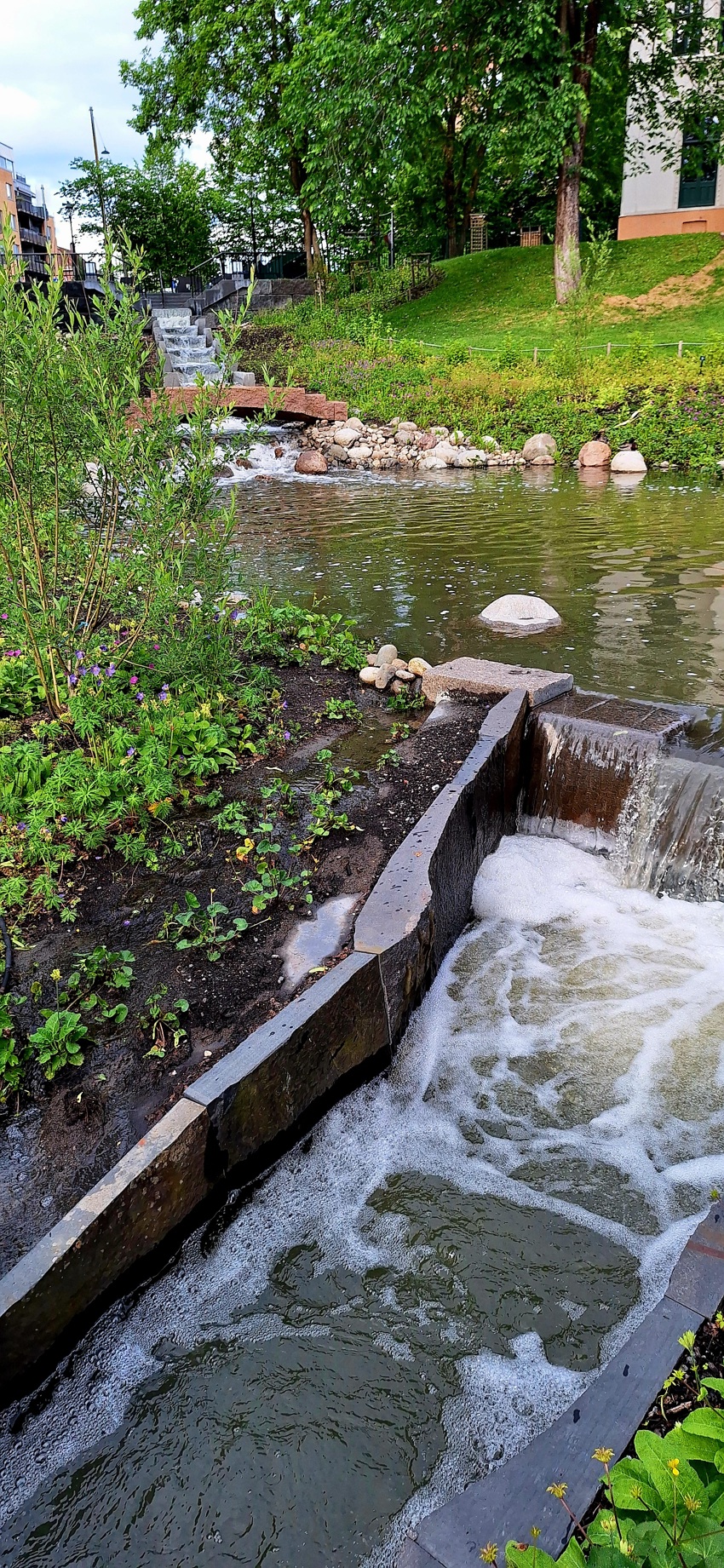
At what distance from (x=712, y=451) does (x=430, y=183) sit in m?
28.2

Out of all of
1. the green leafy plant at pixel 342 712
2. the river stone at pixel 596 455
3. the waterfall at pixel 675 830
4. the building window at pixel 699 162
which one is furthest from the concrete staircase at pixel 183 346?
the waterfall at pixel 675 830

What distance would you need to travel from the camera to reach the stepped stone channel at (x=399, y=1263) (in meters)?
2.46

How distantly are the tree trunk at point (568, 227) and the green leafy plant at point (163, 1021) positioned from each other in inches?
934

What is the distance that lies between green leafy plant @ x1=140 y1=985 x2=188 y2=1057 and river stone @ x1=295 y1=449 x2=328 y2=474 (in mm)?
16976

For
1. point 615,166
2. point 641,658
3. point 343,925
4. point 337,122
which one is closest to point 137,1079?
point 343,925

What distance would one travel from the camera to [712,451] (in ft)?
54.9

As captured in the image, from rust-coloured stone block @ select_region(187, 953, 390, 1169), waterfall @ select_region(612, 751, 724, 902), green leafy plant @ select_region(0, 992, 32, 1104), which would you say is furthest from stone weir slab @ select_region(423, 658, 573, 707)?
green leafy plant @ select_region(0, 992, 32, 1104)

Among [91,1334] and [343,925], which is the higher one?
[343,925]

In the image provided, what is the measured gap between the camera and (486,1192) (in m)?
3.49

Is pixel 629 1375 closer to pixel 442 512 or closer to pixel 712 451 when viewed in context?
pixel 442 512

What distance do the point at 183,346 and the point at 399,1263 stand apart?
28259mm

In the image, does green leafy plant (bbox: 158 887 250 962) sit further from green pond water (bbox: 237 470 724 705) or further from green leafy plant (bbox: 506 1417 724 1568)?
green pond water (bbox: 237 470 724 705)

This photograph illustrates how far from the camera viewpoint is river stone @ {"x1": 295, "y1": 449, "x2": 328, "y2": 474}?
62.8 ft

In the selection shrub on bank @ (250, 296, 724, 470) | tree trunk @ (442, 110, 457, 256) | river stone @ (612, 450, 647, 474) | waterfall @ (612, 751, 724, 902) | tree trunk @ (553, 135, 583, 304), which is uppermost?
tree trunk @ (442, 110, 457, 256)
